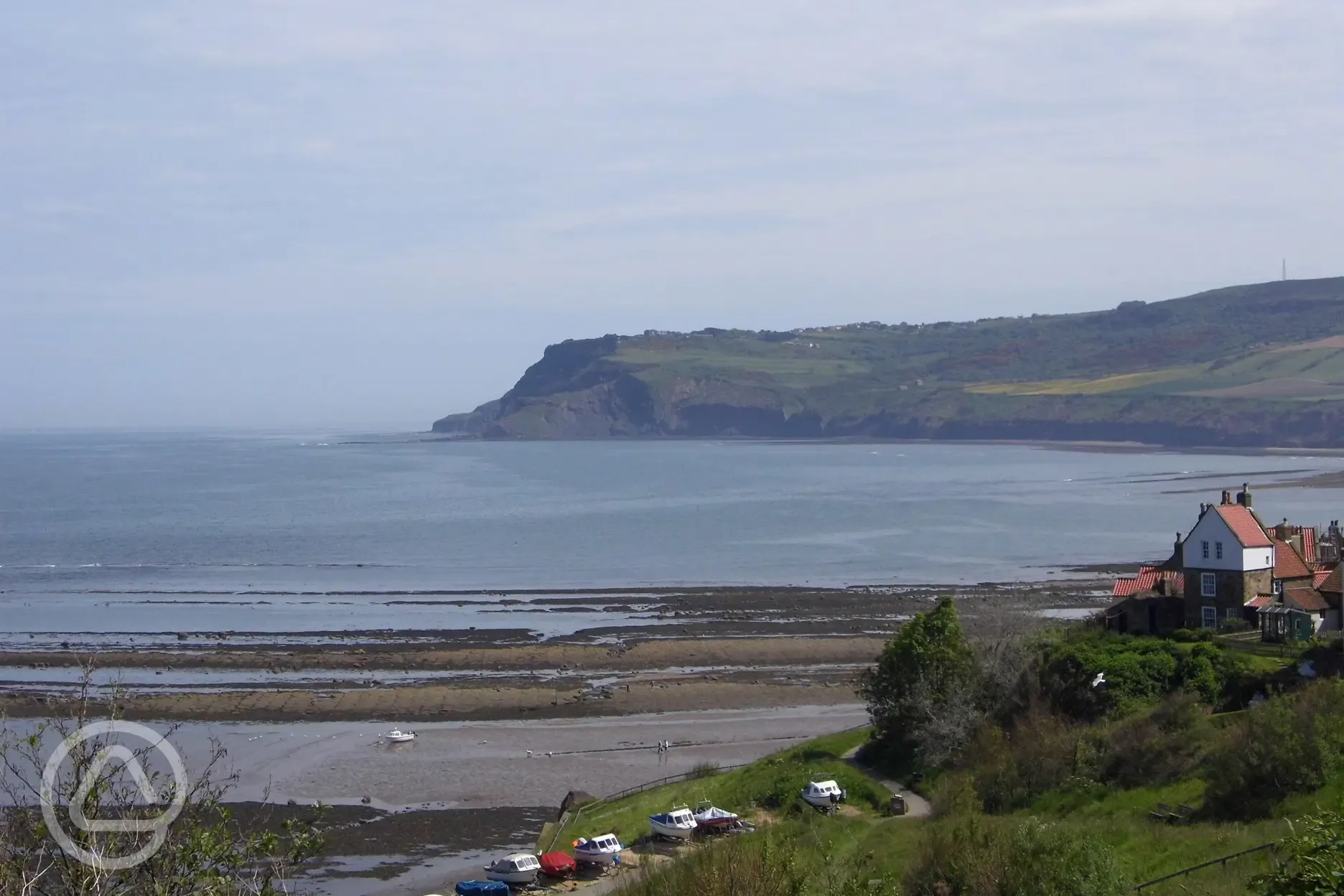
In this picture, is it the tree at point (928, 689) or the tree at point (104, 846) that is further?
the tree at point (928, 689)

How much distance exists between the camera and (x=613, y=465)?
189 metres

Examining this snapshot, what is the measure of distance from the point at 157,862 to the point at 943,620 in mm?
23966

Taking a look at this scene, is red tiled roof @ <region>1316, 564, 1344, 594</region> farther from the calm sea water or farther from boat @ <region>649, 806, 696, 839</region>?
the calm sea water

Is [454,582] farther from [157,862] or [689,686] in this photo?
[157,862]

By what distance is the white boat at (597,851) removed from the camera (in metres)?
24.3

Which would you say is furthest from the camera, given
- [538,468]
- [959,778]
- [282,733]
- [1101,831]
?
[538,468]

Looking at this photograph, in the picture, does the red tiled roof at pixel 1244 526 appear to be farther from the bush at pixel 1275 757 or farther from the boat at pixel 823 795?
the boat at pixel 823 795

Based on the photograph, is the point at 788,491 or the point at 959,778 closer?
the point at 959,778

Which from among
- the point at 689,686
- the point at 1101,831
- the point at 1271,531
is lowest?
the point at 689,686

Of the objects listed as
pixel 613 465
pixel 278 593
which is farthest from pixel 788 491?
pixel 278 593

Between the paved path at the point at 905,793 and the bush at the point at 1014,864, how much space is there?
25.9 feet

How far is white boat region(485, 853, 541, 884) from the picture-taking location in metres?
A: 24.3

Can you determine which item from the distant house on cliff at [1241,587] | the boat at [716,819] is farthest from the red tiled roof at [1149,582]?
the boat at [716,819]
